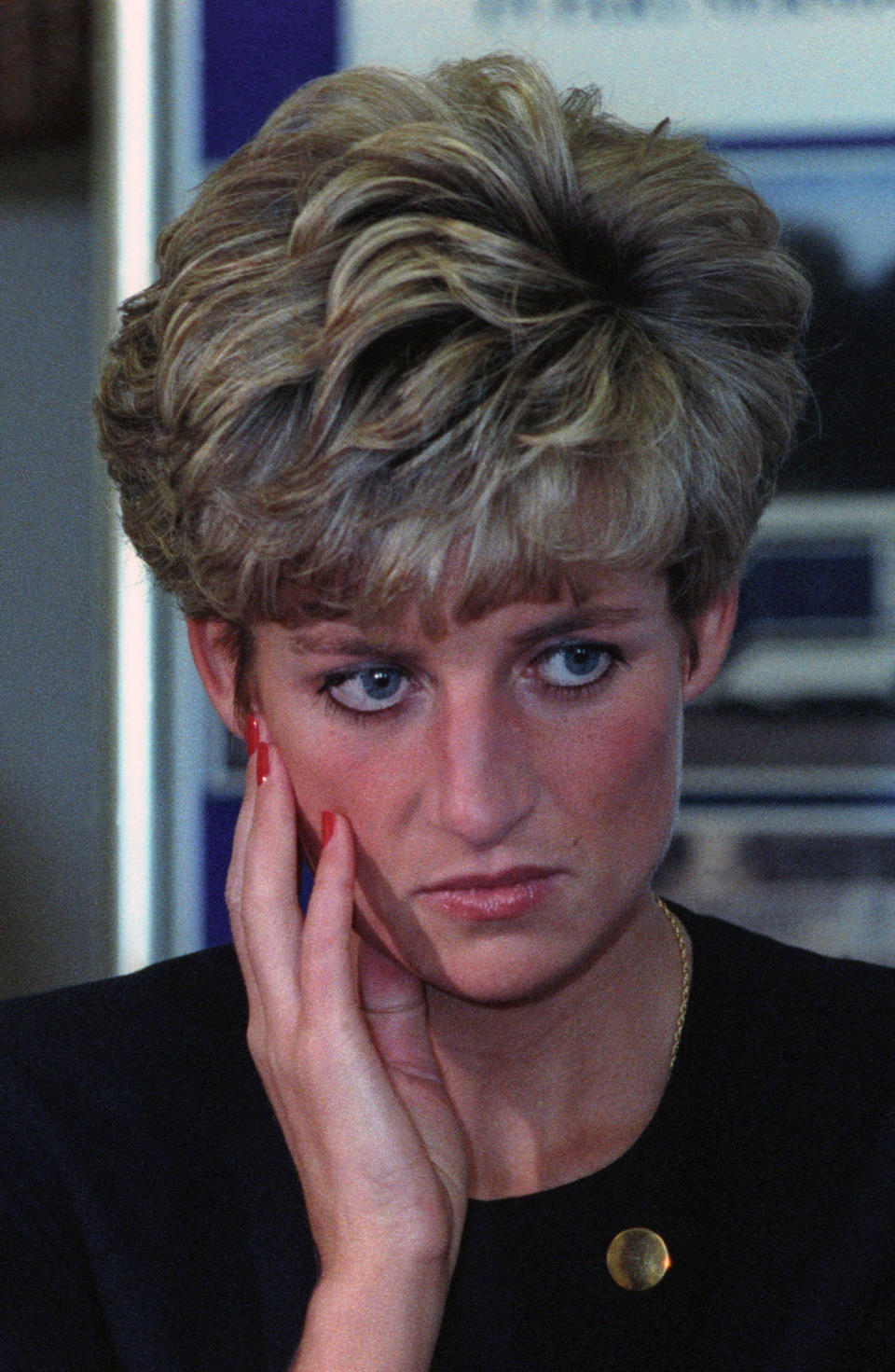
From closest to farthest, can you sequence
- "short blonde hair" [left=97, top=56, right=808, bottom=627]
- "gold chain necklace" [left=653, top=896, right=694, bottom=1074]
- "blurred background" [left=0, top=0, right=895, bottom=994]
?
"short blonde hair" [left=97, top=56, right=808, bottom=627]
"gold chain necklace" [left=653, top=896, right=694, bottom=1074]
"blurred background" [left=0, top=0, right=895, bottom=994]

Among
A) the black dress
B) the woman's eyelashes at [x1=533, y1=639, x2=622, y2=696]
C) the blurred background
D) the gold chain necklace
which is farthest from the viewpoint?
the blurred background

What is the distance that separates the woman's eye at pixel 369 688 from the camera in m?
1.41

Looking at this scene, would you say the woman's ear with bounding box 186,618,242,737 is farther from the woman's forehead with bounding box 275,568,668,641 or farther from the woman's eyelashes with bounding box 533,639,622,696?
the woman's eyelashes with bounding box 533,639,622,696

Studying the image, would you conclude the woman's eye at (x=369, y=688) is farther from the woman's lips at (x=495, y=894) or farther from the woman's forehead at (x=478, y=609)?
the woman's lips at (x=495, y=894)

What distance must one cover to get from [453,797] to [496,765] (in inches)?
1.8

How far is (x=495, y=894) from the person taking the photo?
140 cm

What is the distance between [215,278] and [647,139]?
1.43 feet

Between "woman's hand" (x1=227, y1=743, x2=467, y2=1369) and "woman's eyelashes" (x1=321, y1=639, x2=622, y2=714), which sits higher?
"woman's eyelashes" (x1=321, y1=639, x2=622, y2=714)

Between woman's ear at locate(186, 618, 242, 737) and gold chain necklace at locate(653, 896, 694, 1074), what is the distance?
52cm

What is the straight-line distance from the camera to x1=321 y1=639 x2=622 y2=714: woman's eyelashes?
4.63 ft

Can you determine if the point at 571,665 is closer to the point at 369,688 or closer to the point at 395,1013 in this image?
the point at 369,688

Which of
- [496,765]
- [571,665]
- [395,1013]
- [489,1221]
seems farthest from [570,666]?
[489,1221]

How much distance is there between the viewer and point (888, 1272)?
1.55m

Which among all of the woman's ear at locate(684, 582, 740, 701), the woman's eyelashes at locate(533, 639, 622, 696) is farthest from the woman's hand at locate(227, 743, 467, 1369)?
the woman's ear at locate(684, 582, 740, 701)
